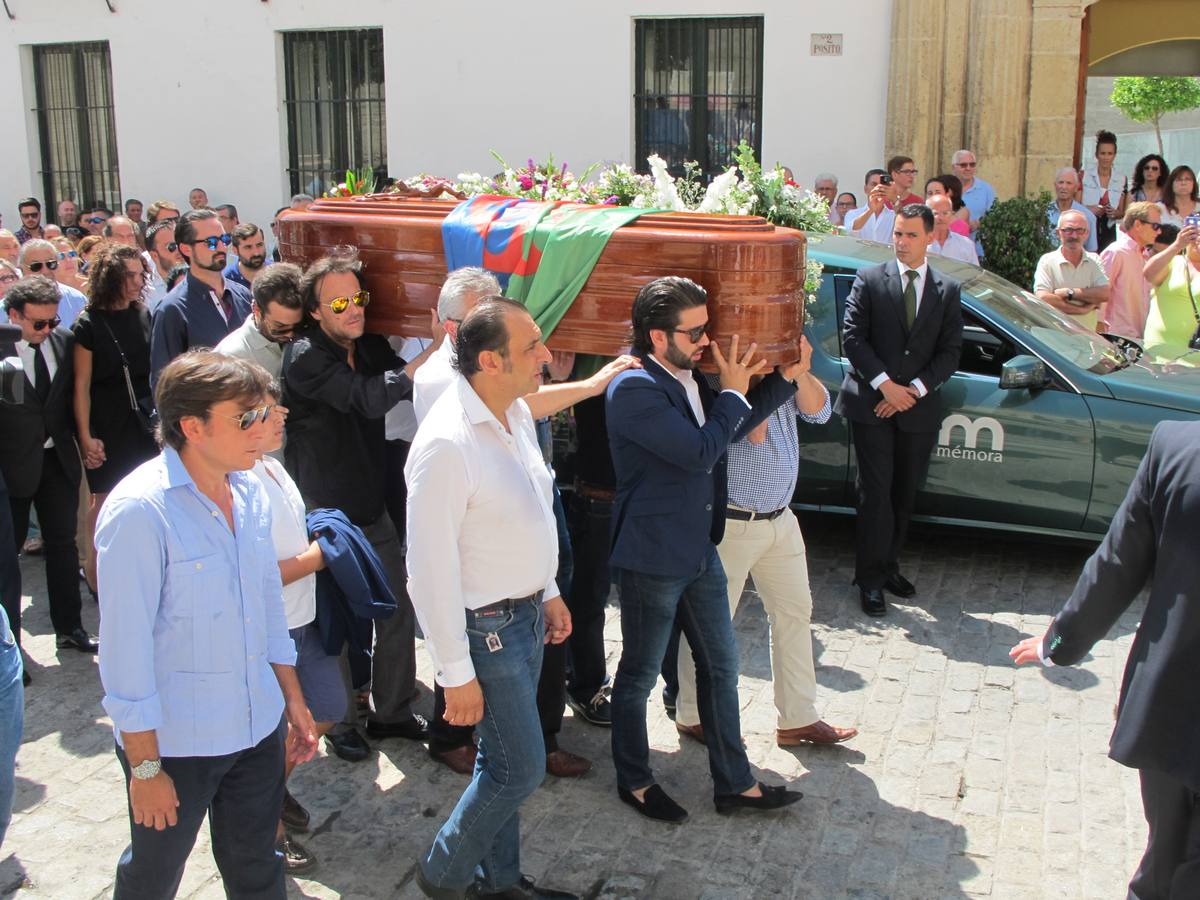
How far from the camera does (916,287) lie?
21.0 feet

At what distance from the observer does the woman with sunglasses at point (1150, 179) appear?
37.7 feet

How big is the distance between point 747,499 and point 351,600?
1.56 meters

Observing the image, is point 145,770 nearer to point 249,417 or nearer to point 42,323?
point 249,417

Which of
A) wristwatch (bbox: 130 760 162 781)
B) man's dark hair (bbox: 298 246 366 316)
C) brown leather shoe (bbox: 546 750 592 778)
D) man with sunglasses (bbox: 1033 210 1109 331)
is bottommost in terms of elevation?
brown leather shoe (bbox: 546 750 592 778)

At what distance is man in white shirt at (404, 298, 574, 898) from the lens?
3412mm

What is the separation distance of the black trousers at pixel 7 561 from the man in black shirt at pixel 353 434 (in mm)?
1151

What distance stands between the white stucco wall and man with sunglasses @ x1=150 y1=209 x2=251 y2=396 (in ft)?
23.8

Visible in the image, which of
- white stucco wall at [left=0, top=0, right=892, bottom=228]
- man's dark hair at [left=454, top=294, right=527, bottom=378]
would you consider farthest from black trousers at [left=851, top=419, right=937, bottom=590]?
white stucco wall at [left=0, top=0, right=892, bottom=228]

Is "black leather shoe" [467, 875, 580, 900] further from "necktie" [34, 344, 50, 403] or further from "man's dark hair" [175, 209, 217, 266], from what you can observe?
"man's dark hair" [175, 209, 217, 266]

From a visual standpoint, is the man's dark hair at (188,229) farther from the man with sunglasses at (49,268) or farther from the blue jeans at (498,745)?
the blue jeans at (498,745)

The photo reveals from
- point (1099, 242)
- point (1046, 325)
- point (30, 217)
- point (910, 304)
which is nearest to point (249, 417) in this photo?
point (910, 304)

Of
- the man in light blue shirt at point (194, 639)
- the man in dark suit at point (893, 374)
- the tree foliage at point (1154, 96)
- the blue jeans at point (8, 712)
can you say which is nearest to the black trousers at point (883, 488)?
the man in dark suit at point (893, 374)

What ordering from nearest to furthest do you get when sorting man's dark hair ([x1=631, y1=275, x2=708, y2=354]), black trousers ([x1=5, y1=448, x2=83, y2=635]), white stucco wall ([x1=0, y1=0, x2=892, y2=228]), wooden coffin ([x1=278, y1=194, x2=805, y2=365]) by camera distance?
man's dark hair ([x1=631, y1=275, x2=708, y2=354]) < wooden coffin ([x1=278, y1=194, x2=805, y2=365]) < black trousers ([x1=5, y1=448, x2=83, y2=635]) < white stucco wall ([x1=0, y1=0, x2=892, y2=228])

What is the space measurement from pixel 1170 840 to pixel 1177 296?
225 inches
